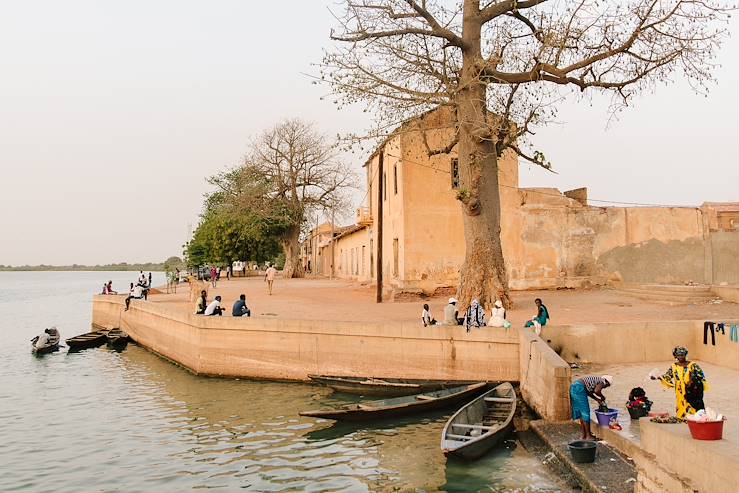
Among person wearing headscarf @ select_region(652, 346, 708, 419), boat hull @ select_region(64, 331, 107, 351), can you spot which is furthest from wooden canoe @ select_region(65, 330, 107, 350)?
person wearing headscarf @ select_region(652, 346, 708, 419)

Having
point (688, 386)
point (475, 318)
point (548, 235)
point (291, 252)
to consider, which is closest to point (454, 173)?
point (548, 235)

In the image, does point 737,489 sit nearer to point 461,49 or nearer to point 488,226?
point 488,226

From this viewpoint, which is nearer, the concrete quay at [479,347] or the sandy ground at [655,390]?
the sandy ground at [655,390]

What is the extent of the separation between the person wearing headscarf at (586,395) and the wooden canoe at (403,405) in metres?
3.80

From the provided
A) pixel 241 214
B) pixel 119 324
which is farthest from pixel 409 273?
pixel 241 214

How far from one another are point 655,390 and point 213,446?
31.1ft

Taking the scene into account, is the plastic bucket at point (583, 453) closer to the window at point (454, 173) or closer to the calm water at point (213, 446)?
the calm water at point (213, 446)

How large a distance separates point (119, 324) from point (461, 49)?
78.3 ft

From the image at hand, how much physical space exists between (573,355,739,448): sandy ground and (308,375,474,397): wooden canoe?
142 inches

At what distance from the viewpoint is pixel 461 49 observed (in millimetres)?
21125

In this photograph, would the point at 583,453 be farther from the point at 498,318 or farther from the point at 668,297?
the point at 668,297

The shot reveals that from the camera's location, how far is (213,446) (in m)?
12.6

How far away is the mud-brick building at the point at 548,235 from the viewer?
27.9m

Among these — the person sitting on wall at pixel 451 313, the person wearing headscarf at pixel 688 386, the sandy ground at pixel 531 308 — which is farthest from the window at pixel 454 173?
the person wearing headscarf at pixel 688 386
